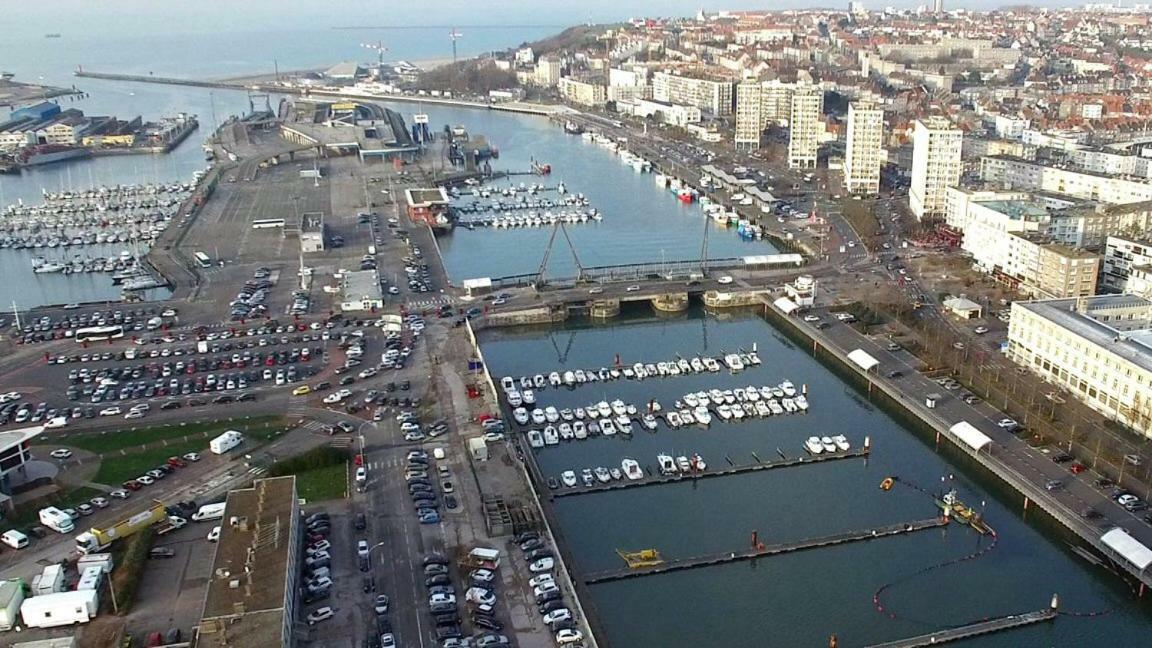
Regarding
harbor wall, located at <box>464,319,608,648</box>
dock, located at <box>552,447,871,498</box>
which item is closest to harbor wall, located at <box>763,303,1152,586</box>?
dock, located at <box>552,447,871,498</box>

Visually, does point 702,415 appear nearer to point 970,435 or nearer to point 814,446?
point 814,446

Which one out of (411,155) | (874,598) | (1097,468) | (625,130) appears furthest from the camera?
(625,130)

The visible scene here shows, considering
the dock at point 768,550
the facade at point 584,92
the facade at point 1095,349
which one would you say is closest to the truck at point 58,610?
the dock at point 768,550

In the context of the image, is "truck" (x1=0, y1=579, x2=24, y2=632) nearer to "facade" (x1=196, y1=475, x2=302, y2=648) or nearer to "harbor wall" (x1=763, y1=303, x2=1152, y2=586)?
"facade" (x1=196, y1=475, x2=302, y2=648)

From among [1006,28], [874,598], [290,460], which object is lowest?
[874,598]

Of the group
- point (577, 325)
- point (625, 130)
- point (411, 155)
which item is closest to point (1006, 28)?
point (625, 130)

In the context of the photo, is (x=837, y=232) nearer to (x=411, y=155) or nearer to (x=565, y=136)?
(x=411, y=155)

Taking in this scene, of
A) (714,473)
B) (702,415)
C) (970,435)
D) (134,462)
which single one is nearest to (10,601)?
(134,462)
